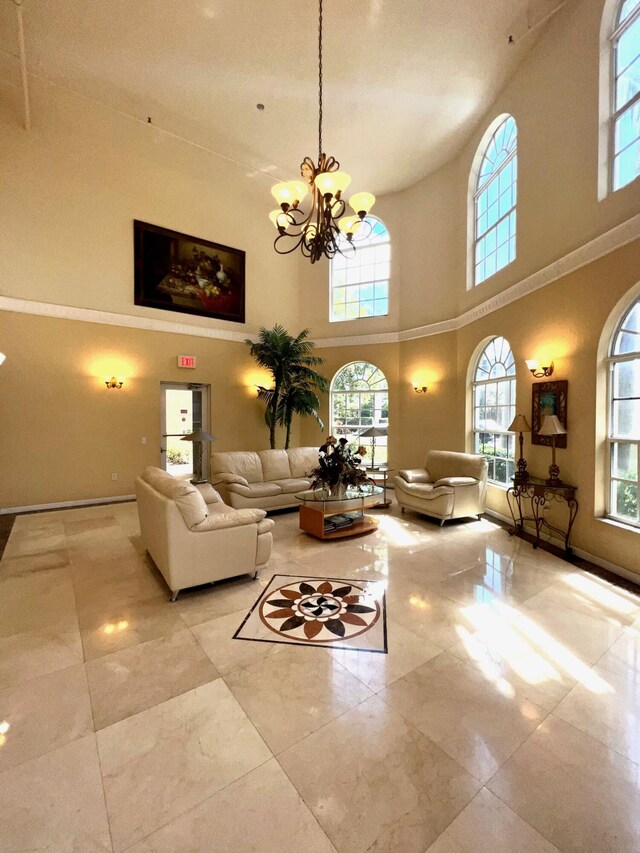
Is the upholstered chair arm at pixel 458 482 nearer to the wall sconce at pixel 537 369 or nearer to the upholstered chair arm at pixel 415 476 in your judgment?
the upholstered chair arm at pixel 415 476

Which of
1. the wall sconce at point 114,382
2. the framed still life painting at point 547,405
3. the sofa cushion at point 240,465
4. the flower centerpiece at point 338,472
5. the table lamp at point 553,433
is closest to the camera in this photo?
the table lamp at point 553,433

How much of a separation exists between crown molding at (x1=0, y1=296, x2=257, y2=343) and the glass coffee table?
4.42 meters

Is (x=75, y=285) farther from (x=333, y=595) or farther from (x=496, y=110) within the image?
(x=496, y=110)

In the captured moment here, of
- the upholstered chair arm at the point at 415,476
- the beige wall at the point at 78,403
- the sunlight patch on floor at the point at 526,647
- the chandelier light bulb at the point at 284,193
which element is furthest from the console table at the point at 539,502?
the beige wall at the point at 78,403

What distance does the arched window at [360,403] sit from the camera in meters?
8.12

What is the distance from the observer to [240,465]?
19.7 ft

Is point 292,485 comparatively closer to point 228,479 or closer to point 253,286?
point 228,479

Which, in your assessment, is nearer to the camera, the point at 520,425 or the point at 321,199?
A: the point at 321,199

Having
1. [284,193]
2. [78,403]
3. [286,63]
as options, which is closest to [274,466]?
[78,403]

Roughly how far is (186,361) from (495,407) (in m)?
5.78

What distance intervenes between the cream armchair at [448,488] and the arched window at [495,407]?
512 mm

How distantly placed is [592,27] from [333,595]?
6.36 meters

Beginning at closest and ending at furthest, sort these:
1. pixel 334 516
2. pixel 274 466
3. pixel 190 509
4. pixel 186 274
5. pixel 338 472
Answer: pixel 190 509 → pixel 338 472 → pixel 334 516 → pixel 274 466 → pixel 186 274

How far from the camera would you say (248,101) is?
5582 mm
